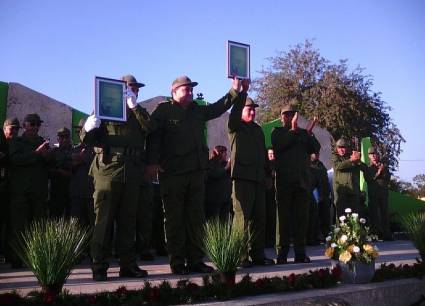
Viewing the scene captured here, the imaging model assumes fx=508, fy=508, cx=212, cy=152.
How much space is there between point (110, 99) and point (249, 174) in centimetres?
202

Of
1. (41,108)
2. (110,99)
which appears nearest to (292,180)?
(110,99)

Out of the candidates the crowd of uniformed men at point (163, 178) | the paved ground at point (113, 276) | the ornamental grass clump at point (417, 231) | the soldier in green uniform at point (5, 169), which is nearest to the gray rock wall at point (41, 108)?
the crowd of uniformed men at point (163, 178)

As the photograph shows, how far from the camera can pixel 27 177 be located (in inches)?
260

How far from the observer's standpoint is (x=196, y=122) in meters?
5.78

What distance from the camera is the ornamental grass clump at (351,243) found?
4973 millimetres

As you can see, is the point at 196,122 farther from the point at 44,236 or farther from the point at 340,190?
the point at 340,190

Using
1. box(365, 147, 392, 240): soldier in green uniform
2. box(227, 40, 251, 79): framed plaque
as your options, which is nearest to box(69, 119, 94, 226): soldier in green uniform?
box(227, 40, 251, 79): framed plaque

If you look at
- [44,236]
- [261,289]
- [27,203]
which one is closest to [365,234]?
[261,289]

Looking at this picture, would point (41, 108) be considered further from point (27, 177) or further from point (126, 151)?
point (126, 151)

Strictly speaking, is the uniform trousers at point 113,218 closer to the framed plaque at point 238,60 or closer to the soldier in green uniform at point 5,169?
the framed plaque at point 238,60

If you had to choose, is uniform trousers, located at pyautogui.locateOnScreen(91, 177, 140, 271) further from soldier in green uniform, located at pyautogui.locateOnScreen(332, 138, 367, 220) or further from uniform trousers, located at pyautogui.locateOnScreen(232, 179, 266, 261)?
soldier in green uniform, located at pyautogui.locateOnScreen(332, 138, 367, 220)

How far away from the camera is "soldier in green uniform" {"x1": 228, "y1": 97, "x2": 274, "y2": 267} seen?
6.12 meters

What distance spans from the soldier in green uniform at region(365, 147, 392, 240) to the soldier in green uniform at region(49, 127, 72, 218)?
273 inches

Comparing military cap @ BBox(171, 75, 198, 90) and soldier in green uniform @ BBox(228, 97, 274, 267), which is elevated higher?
military cap @ BBox(171, 75, 198, 90)
